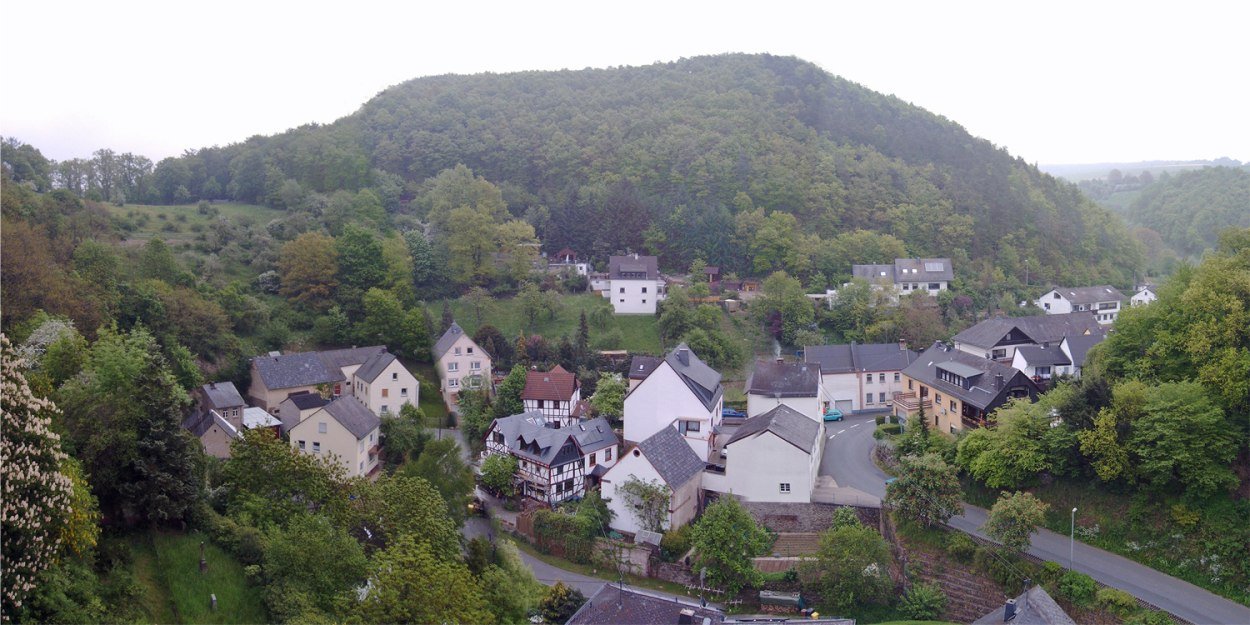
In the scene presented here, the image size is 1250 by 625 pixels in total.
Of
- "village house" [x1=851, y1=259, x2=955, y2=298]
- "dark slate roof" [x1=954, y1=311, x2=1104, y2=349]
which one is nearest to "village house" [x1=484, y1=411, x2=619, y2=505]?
"dark slate roof" [x1=954, y1=311, x2=1104, y2=349]

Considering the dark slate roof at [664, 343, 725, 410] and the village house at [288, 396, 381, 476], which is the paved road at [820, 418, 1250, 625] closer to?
the dark slate roof at [664, 343, 725, 410]

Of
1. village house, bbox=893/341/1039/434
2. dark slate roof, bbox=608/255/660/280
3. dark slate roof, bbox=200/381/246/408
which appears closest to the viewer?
village house, bbox=893/341/1039/434

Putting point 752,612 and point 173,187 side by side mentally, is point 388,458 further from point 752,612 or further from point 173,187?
point 173,187

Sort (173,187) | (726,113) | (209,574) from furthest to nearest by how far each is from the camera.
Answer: (726,113) < (173,187) < (209,574)

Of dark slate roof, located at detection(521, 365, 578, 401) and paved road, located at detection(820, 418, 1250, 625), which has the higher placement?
dark slate roof, located at detection(521, 365, 578, 401)

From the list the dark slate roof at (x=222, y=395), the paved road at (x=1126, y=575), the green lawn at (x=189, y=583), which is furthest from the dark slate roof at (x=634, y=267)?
the green lawn at (x=189, y=583)

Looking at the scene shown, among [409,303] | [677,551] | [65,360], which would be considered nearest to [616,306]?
[409,303]

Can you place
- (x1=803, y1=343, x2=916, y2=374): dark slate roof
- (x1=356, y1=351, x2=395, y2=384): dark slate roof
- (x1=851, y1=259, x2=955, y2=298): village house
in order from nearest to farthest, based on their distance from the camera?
1. (x1=356, y1=351, x2=395, y2=384): dark slate roof
2. (x1=803, y1=343, x2=916, y2=374): dark slate roof
3. (x1=851, y1=259, x2=955, y2=298): village house
